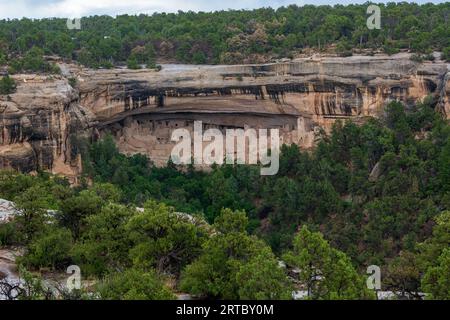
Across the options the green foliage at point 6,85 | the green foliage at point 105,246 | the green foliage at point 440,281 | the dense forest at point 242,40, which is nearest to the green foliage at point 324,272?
the green foliage at point 440,281

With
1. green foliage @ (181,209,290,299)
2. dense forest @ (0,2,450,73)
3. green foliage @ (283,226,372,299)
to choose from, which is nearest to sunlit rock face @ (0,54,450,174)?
dense forest @ (0,2,450,73)

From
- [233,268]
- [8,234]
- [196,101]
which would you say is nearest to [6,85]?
[196,101]

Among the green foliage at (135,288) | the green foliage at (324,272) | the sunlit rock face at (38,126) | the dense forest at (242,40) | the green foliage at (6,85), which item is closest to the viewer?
the green foliage at (135,288)

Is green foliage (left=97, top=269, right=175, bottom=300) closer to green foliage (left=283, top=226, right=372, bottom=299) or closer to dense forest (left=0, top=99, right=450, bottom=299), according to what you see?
dense forest (left=0, top=99, right=450, bottom=299)

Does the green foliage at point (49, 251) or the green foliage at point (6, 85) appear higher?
the green foliage at point (6, 85)

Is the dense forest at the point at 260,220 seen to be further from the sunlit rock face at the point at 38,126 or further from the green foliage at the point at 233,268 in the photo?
the sunlit rock face at the point at 38,126
